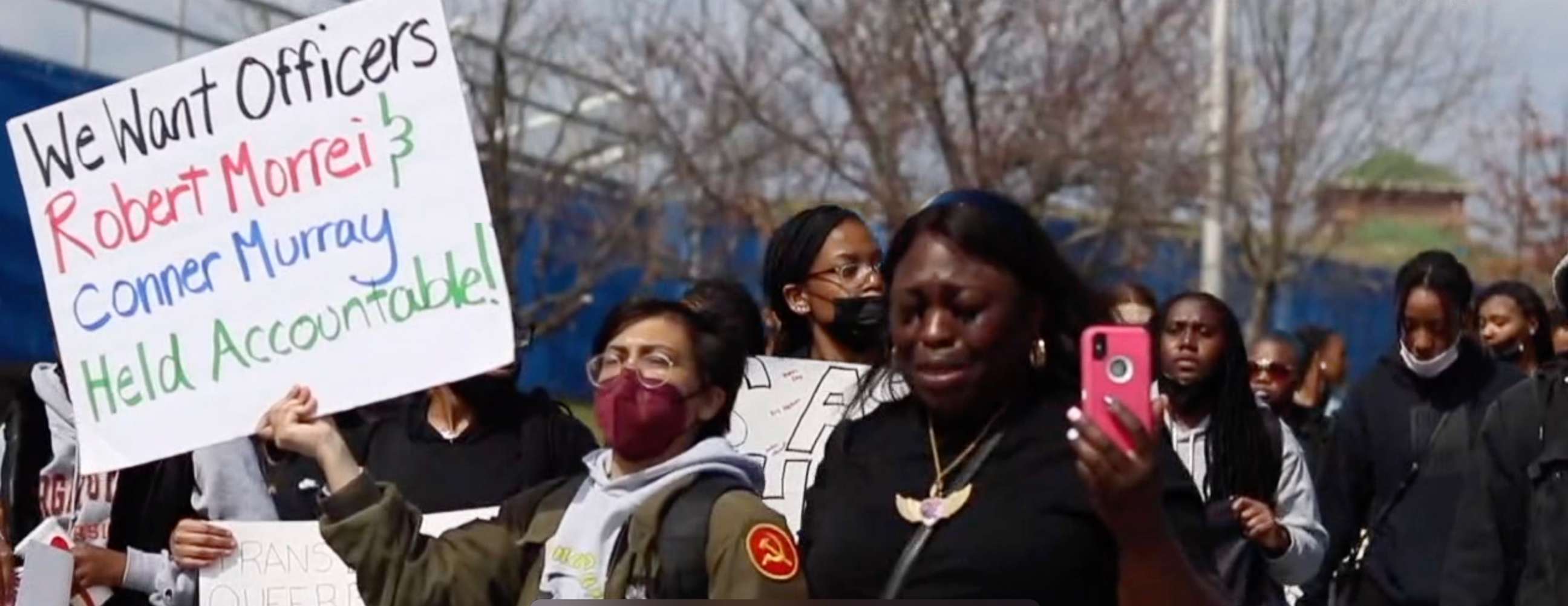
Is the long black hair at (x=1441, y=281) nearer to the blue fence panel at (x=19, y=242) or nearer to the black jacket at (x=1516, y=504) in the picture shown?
the black jacket at (x=1516, y=504)

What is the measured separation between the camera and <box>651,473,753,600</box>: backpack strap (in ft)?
14.7

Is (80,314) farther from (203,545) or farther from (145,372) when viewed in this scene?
(203,545)

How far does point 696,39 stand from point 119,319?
14.8 metres

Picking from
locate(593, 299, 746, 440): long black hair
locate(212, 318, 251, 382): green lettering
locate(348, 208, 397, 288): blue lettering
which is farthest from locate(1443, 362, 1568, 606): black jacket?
locate(212, 318, 251, 382): green lettering

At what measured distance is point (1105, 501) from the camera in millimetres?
3521

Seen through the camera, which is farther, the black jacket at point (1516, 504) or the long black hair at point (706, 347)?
the black jacket at point (1516, 504)

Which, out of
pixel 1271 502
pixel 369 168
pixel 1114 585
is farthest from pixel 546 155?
pixel 1114 585

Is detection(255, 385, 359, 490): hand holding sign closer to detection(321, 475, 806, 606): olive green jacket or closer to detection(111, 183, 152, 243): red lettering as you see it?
detection(321, 475, 806, 606): olive green jacket

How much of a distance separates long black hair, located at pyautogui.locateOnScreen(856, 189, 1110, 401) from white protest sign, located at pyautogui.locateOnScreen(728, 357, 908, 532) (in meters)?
1.53

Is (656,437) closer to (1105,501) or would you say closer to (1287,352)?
(1105,501)

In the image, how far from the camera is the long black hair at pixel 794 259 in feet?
20.7

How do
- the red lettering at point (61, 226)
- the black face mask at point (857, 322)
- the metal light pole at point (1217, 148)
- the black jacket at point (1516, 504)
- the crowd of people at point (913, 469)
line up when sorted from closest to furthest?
the crowd of people at point (913, 469) < the red lettering at point (61, 226) < the black jacket at point (1516, 504) < the black face mask at point (857, 322) < the metal light pole at point (1217, 148)

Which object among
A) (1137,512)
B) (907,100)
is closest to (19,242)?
(907,100)

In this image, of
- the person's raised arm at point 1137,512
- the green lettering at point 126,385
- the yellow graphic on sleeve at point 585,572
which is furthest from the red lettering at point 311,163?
the person's raised arm at point 1137,512
